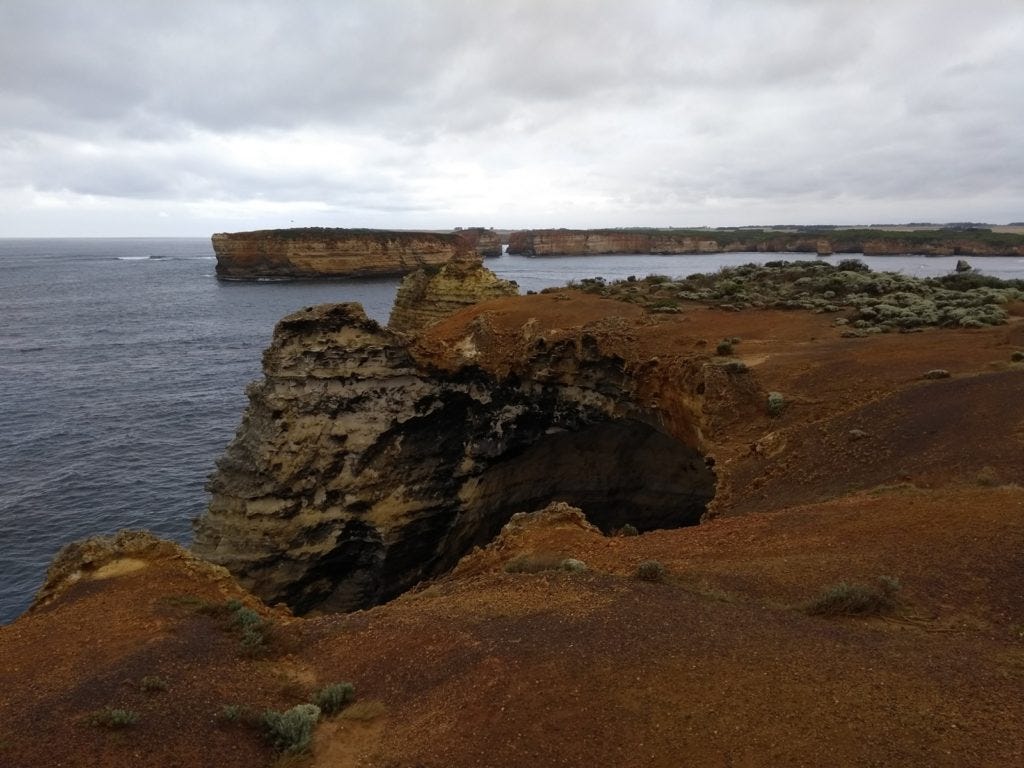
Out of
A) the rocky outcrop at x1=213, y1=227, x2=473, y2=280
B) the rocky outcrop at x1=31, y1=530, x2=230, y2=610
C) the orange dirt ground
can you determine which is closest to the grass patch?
the orange dirt ground

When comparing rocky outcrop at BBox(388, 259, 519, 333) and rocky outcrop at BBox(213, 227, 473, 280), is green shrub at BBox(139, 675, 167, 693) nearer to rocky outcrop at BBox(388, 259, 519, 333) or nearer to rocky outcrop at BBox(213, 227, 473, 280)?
rocky outcrop at BBox(388, 259, 519, 333)

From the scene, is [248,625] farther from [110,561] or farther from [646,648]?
[646,648]

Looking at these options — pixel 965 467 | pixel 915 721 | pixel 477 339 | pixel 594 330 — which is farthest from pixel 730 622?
pixel 477 339

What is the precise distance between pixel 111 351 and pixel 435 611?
57.6m

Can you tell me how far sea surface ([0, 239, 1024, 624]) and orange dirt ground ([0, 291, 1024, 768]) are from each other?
1677cm

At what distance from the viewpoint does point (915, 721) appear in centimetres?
661

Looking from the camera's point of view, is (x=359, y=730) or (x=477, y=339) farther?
(x=477, y=339)

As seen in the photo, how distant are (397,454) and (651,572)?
49.4 ft

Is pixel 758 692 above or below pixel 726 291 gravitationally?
below

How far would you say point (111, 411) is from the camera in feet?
131

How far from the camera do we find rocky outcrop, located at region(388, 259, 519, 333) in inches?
1606

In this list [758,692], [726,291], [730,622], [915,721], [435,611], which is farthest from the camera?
[726,291]

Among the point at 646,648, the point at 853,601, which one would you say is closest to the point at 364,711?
the point at 646,648

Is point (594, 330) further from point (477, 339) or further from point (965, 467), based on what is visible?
point (965, 467)
